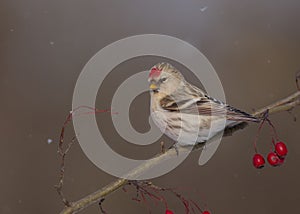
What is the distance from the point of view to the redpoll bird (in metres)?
1.42

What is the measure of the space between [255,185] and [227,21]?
101cm

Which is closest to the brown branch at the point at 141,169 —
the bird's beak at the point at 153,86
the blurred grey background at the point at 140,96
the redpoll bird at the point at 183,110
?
the redpoll bird at the point at 183,110

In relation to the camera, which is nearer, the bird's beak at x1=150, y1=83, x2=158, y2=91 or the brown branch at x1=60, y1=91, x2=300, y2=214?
the brown branch at x1=60, y1=91, x2=300, y2=214

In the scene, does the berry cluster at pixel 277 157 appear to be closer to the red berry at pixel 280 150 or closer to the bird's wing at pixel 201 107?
the red berry at pixel 280 150

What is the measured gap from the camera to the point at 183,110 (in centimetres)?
149

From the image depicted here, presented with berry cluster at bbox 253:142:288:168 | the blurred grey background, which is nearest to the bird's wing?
berry cluster at bbox 253:142:288:168

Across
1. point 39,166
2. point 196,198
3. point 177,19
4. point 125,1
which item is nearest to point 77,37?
point 125,1

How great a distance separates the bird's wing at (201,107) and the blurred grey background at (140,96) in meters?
0.89

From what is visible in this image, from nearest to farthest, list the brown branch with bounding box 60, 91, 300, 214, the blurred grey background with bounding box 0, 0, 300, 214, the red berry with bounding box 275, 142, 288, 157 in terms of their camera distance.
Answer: the brown branch with bounding box 60, 91, 300, 214
the red berry with bounding box 275, 142, 288, 157
the blurred grey background with bounding box 0, 0, 300, 214

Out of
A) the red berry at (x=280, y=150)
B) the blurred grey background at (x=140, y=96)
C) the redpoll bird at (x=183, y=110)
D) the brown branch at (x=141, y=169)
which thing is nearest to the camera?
the brown branch at (x=141, y=169)

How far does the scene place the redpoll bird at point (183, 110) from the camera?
142 cm

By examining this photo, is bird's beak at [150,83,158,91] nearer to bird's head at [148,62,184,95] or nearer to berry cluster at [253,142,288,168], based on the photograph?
bird's head at [148,62,184,95]

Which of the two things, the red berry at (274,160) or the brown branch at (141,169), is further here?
the red berry at (274,160)

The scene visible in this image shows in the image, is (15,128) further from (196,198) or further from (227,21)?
(227,21)
